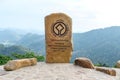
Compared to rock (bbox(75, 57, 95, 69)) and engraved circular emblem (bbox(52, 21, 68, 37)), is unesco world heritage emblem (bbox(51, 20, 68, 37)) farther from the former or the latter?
rock (bbox(75, 57, 95, 69))

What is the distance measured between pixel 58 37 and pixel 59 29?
0.42 metres

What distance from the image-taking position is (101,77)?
45.4 ft

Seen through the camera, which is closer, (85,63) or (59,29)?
(85,63)

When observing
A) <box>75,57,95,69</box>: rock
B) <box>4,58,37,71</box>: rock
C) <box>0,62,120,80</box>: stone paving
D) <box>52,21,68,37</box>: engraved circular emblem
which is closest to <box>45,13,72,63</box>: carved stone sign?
<box>52,21,68,37</box>: engraved circular emblem

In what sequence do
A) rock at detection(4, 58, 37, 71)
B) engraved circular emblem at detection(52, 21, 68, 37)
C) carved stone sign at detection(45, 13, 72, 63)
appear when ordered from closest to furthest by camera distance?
rock at detection(4, 58, 37, 71), carved stone sign at detection(45, 13, 72, 63), engraved circular emblem at detection(52, 21, 68, 37)

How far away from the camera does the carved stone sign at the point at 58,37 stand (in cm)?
1667

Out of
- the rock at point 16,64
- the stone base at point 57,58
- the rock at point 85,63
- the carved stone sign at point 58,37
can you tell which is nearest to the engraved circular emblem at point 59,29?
the carved stone sign at point 58,37

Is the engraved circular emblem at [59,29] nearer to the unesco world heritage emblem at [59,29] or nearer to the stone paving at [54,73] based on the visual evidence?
the unesco world heritage emblem at [59,29]

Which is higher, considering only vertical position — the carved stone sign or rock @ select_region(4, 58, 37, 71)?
the carved stone sign

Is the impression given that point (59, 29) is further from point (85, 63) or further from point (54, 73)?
point (54, 73)

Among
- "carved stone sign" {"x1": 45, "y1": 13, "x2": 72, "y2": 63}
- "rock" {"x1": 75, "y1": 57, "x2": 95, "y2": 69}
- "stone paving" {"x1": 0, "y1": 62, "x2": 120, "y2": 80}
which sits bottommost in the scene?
"stone paving" {"x1": 0, "y1": 62, "x2": 120, "y2": 80}

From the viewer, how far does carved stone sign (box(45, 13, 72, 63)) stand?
54.7ft

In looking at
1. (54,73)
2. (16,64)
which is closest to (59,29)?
(16,64)

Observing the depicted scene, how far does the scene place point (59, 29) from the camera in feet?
55.5
